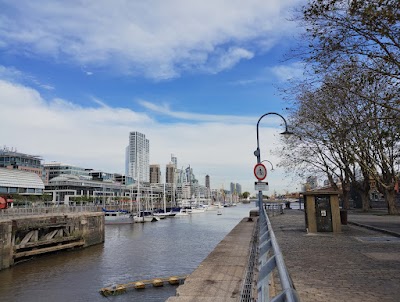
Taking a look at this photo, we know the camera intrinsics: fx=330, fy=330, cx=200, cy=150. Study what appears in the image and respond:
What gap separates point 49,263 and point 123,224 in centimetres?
4228

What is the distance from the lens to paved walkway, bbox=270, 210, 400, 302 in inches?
254

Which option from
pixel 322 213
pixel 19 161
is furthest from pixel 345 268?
pixel 19 161

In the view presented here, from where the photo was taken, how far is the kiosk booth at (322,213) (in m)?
17.8

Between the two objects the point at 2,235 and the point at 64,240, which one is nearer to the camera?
the point at 2,235

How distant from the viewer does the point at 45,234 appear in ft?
105

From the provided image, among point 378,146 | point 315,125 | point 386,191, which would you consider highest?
point 315,125

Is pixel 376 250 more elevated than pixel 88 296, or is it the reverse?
pixel 376 250

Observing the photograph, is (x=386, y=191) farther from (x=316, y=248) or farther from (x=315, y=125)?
(x=316, y=248)

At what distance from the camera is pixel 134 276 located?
2092 cm

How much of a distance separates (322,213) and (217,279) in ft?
36.4

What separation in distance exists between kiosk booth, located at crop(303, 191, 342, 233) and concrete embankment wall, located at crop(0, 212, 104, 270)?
2107 cm

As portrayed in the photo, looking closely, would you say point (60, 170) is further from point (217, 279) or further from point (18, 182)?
point (217, 279)

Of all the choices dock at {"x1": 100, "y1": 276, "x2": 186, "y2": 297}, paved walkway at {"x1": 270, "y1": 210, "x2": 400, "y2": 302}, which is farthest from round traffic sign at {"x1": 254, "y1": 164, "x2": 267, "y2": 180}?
dock at {"x1": 100, "y1": 276, "x2": 186, "y2": 297}

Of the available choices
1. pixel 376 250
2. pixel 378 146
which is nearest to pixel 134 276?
pixel 376 250
